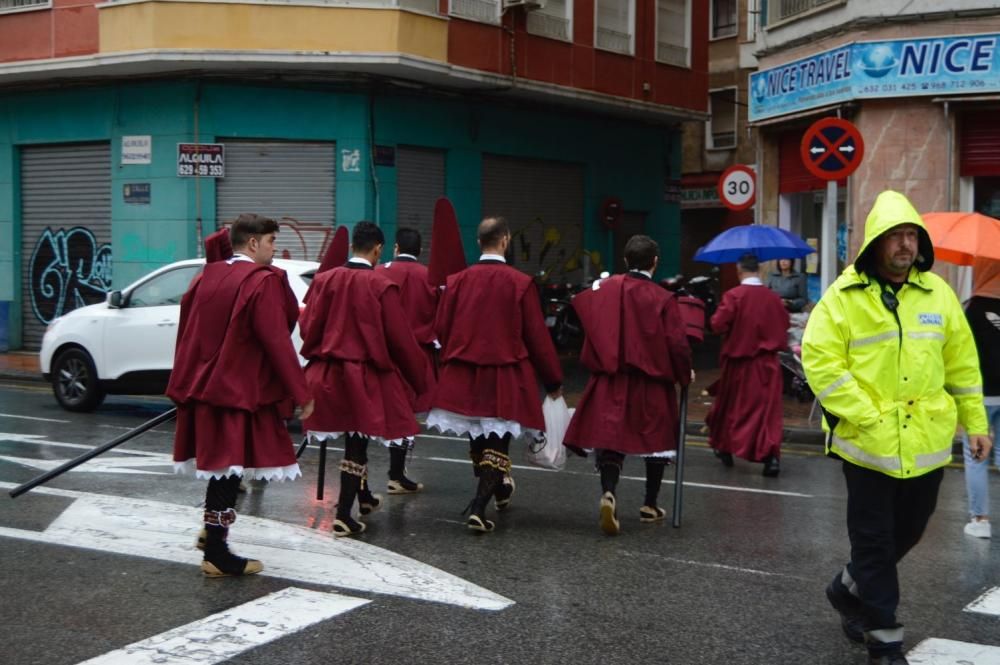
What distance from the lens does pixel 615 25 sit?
23.4 metres

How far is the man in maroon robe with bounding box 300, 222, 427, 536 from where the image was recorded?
23.9ft

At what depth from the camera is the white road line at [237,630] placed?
5004 millimetres

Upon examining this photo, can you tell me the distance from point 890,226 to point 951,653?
1.82 m

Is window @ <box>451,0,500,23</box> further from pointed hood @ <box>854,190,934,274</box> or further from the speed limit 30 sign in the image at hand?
pointed hood @ <box>854,190,934,274</box>

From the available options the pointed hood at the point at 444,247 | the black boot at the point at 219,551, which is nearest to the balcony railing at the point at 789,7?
the pointed hood at the point at 444,247

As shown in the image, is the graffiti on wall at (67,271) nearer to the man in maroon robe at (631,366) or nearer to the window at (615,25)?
the window at (615,25)

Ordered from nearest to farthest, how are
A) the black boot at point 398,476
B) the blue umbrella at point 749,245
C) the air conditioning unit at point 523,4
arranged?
the black boot at point 398,476
the blue umbrella at point 749,245
the air conditioning unit at point 523,4

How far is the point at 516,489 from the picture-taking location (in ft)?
29.6

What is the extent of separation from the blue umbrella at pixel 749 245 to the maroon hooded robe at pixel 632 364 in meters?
6.31

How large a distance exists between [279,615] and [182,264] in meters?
7.95

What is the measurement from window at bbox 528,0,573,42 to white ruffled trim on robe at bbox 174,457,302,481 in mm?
15646

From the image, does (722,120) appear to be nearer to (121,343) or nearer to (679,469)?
(121,343)

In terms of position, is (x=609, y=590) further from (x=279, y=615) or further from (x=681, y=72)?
(x=681, y=72)

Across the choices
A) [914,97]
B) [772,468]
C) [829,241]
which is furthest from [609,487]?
[914,97]
